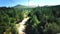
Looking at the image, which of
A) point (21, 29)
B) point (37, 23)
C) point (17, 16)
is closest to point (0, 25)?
point (21, 29)

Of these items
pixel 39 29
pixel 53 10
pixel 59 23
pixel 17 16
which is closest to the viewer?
pixel 59 23

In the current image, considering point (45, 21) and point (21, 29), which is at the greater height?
point (45, 21)

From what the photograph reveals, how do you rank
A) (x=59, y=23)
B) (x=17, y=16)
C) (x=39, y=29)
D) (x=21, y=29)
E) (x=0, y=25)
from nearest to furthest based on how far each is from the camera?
1. (x=59, y=23)
2. (x=39, y=29)
3. (x=0, y=25)
4. (x=21, y=29)
5. (x=17, y=16)

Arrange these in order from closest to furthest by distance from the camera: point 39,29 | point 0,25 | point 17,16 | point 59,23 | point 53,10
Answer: point 59,23
point 39,29
point 0,25
point 53,10
point 17,16

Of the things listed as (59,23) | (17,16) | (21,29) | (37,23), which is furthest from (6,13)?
(59,23)

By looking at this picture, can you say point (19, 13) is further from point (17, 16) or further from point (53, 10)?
point (53, 10)

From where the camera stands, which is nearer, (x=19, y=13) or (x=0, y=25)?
(x=0, y=25)

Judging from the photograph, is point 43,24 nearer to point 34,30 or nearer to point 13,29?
point 34,30

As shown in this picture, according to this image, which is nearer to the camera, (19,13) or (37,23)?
(37,23)

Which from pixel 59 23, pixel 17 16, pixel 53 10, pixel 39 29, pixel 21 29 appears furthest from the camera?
pixel 17 16
